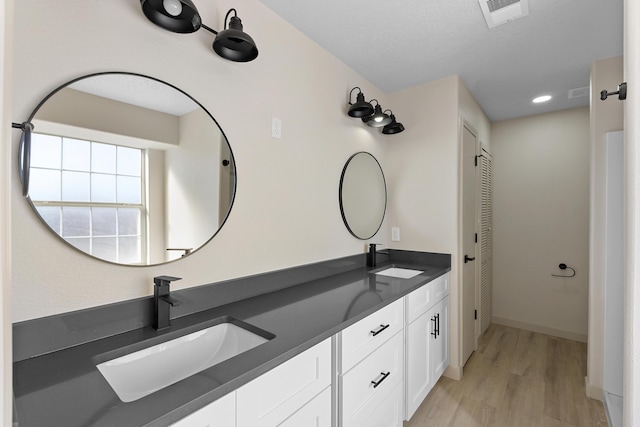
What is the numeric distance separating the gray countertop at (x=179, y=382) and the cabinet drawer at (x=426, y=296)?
0.33 metres

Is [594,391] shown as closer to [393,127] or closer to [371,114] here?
[393,127]

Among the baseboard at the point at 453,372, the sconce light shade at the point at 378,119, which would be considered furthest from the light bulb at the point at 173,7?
the baseboard at the point at 453,372

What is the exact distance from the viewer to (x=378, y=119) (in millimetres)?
2236

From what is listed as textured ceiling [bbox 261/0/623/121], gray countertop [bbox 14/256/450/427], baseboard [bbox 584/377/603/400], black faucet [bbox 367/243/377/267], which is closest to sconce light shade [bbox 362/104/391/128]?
textured ceiling [bbox 261/0/623/121]

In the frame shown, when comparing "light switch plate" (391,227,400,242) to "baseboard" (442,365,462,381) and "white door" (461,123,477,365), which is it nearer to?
"white door" (461,123,477,365)

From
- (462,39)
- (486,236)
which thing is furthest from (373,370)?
(486,236)

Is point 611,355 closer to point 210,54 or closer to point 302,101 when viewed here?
point 302,101

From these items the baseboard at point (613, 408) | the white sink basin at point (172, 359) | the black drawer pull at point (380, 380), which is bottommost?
the baseboard at point (613, 408)

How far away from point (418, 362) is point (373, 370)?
2.09 ft

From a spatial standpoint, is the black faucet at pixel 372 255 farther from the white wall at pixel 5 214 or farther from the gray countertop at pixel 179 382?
the white wall at pixel 5 214

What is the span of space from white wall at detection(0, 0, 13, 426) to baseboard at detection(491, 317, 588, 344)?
13.7 feet

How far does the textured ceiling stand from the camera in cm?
162

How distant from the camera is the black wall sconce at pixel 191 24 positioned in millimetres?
1073

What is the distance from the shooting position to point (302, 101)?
186cm
